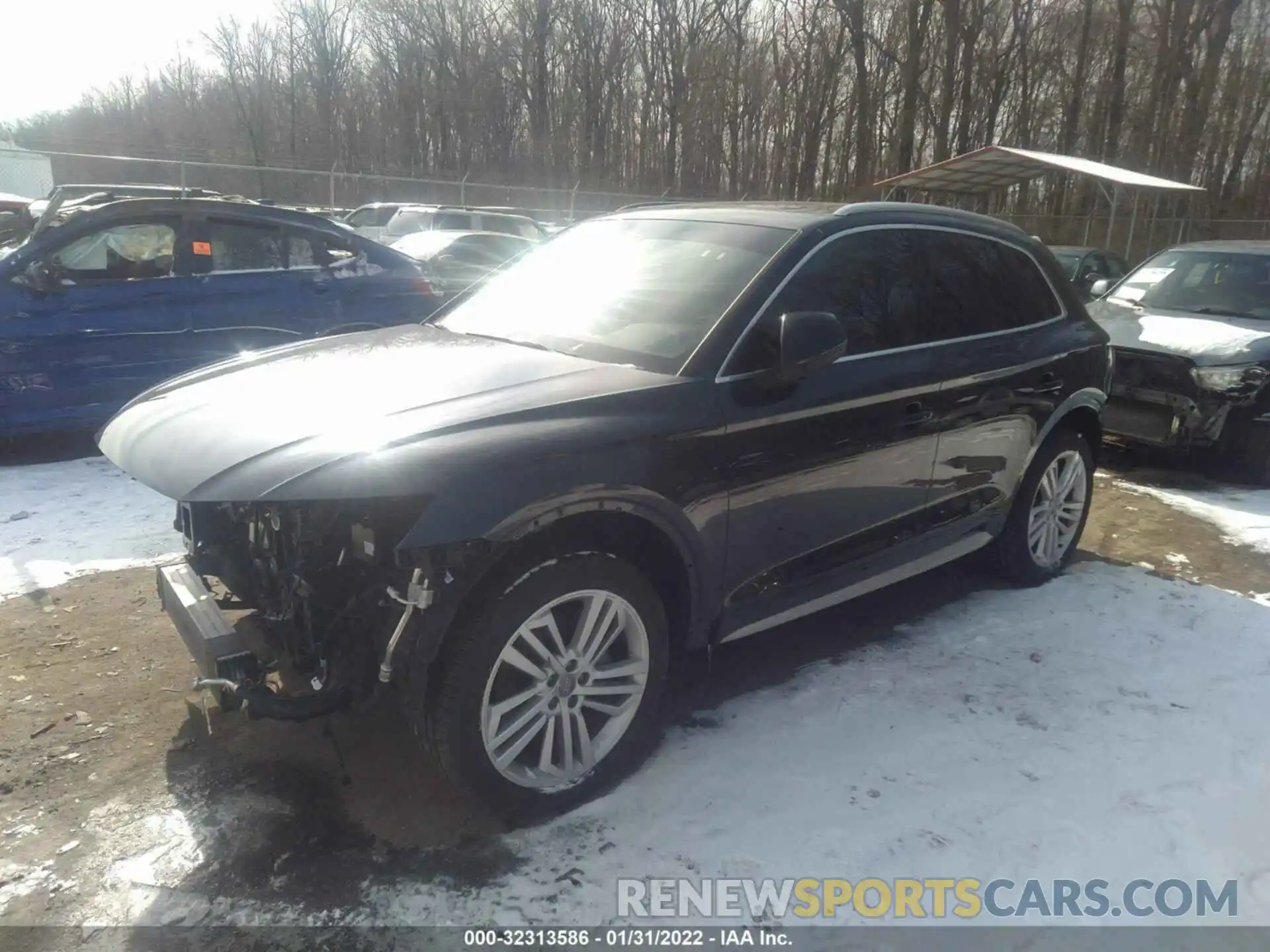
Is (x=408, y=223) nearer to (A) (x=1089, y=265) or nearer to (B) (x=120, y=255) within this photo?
(B) (x=120, y=255)

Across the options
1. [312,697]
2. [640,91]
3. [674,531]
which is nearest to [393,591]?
[312,697]

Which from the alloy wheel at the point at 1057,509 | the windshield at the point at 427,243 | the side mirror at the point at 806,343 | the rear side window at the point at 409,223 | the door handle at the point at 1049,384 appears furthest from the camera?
the rear side window at the point at 409,223

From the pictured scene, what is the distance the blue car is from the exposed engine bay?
4.19 m

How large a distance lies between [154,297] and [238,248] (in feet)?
2.39

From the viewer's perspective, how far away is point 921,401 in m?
3.71

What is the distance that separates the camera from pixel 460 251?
43.1 feet

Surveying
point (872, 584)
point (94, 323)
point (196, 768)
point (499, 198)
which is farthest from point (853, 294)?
point (499, 198)

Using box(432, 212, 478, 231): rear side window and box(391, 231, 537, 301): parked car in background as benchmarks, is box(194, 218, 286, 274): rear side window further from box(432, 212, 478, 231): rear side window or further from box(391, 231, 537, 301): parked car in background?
box(432, 212, 478, 231): rear side window

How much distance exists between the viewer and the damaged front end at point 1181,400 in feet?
21.4

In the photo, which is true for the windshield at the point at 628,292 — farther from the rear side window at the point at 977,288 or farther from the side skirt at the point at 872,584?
the side skirt at the point at 872,584

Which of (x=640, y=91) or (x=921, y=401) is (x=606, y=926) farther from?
(x=640, y=91)

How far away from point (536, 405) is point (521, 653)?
0.74 m

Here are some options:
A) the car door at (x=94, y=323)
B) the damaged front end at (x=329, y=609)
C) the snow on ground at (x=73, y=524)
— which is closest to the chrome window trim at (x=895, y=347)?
the damaged front end at (x=329, y=609)

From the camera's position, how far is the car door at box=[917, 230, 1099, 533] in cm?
391
